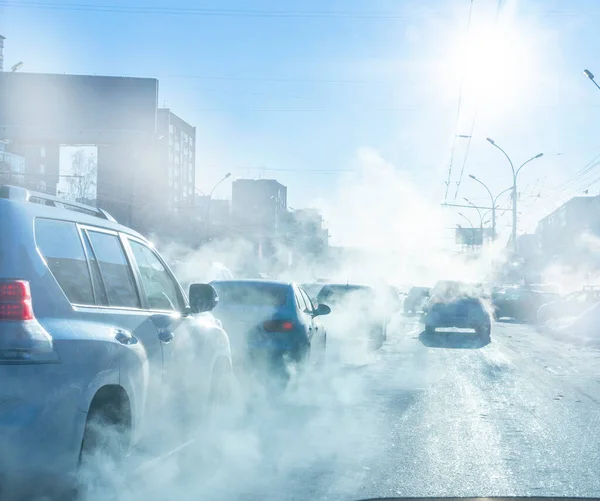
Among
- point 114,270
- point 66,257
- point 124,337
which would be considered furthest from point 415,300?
point 66,257

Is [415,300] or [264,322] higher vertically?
[264,322]

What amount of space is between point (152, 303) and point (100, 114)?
42228 millimetres

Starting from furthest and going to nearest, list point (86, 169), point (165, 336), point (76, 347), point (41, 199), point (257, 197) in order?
point (257, 197) < point (86, 169) < point (165, 336) < point (41, 199) < point (76, 347)

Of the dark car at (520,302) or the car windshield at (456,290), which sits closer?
the car windshield at (456,290)

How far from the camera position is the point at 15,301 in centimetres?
355

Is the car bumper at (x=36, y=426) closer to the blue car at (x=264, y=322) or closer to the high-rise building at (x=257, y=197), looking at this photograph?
the blue car at (x=264, y=322)

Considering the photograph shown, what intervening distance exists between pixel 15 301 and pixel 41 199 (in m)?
1.06

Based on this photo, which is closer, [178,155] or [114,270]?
[114,270]

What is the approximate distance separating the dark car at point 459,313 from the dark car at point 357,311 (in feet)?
7.38

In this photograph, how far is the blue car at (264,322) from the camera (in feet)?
33.8

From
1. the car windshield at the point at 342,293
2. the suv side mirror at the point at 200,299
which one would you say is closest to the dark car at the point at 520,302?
the car windshield at the point at 342,293

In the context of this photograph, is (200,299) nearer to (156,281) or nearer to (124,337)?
(156,281)

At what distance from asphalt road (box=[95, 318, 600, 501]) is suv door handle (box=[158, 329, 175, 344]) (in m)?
0.96

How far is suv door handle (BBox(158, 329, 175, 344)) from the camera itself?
531 cm
